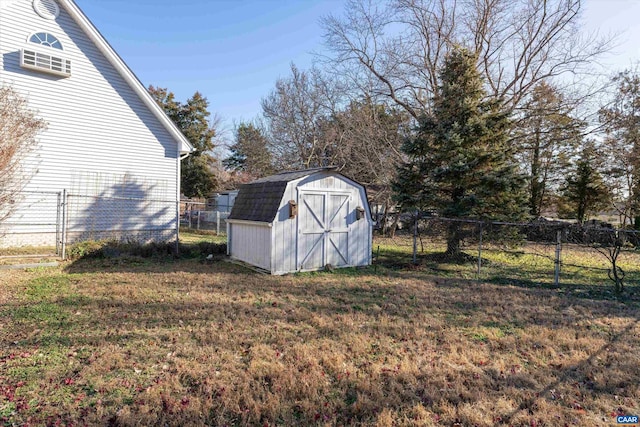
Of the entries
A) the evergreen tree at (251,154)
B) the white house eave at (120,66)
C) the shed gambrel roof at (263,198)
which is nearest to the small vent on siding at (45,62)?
the white house eave at (120,66)

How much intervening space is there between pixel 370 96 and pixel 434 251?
9.81 metres

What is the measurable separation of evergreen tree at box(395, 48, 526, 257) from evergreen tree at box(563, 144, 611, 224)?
558 inches

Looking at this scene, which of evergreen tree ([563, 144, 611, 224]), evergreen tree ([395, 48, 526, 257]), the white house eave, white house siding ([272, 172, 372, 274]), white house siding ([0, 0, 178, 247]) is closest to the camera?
white house siding ([272, 172, 372, 274])

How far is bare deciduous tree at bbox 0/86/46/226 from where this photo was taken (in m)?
7.11

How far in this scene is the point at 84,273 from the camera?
8.00 meters

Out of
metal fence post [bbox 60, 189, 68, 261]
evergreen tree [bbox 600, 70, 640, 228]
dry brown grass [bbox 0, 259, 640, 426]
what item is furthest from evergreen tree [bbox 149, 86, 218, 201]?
evergreen tree [bbox 600, 70, 640, 228]

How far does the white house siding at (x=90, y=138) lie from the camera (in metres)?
9.77

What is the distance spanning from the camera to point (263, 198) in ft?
31.0

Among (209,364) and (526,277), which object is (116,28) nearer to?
(209,364)

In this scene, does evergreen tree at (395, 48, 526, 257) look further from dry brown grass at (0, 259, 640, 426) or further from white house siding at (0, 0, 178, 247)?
white house siding at (0, 0, 178, 247)

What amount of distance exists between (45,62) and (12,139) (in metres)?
3.92

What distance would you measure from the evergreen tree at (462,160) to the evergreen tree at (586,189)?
14162 millimetres

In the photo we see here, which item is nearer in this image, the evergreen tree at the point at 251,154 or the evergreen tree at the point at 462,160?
the evergreen tree at the point at 462,160

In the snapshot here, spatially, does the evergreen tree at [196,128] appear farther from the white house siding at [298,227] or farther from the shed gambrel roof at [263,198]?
the white house siding at [298,227]
